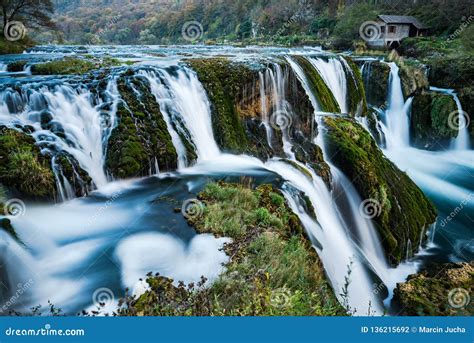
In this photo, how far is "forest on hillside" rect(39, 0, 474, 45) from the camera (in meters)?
38.0

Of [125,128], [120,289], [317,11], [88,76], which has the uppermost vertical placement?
[317,11]

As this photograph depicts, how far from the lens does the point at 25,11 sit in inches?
917

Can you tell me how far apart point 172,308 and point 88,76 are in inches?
346

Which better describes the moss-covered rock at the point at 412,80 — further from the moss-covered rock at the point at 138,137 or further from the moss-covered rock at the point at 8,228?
the moss-covered rock at the point at 8,228

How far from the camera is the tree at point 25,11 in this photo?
2207cm

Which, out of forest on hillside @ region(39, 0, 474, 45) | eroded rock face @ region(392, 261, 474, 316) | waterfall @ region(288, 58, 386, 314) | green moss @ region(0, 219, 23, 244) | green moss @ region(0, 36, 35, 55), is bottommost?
eroded rock face @ region(392, 261, 474, 316)

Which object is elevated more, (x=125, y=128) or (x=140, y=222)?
(x=125, y=128)

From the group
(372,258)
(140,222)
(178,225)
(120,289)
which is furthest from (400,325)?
(372,258)

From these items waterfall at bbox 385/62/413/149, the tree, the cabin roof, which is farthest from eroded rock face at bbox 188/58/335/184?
the cabin roof

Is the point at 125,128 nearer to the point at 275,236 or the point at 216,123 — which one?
the point at 216,123

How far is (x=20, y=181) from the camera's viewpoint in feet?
22.5

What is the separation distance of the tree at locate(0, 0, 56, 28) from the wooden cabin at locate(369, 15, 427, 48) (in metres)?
30.4

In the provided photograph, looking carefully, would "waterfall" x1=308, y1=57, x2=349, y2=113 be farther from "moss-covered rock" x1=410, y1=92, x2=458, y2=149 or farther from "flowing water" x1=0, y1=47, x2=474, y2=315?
"moss-covered rock" x1=410, y1=92, x2=458, y2=149

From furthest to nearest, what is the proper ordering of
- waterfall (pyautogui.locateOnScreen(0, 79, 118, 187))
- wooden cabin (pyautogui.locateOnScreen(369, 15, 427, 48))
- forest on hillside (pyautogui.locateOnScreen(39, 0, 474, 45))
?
forest on hillside (pyautogui.locateOnScreen(39, 0, 474, 45)) < wooden cabin (pyautogui.locateOnScreen(369, 15, 427, 48)) < waterfall (pyautogui.locateOnScreen(0, 79, 118, 187))
